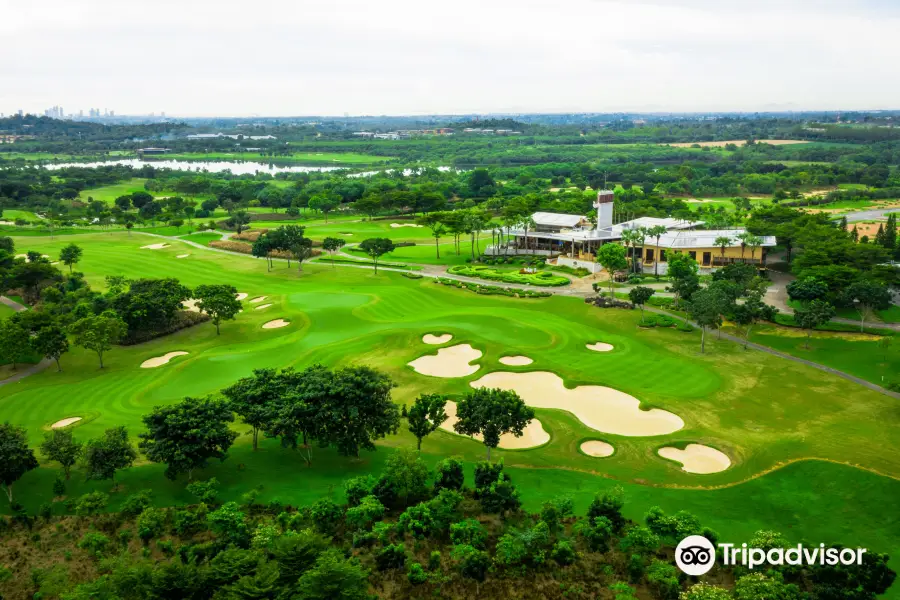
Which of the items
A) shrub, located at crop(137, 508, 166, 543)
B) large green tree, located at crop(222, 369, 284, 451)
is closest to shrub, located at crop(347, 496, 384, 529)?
large green tree, located at crop(222, 369, 284, 451)

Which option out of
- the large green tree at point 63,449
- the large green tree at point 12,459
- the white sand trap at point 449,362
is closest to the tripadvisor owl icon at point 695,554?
the white sand trap at point 449,362

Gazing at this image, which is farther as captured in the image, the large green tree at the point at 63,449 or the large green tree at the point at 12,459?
the large green tree at the point at 63,449

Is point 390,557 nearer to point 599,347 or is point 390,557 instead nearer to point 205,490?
Result: point 205,490

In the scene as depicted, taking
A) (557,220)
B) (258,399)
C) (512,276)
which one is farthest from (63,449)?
(557,220)

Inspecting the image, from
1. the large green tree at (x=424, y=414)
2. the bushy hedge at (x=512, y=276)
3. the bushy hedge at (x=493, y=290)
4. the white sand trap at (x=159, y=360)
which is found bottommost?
the white sand trap at (x=159, y=360)

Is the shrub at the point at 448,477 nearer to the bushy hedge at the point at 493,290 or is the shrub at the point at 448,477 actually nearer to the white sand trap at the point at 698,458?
the white sand trap at the point at 698,458

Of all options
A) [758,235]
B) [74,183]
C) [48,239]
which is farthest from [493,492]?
[74,183]

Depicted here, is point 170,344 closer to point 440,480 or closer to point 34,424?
point 34,424
